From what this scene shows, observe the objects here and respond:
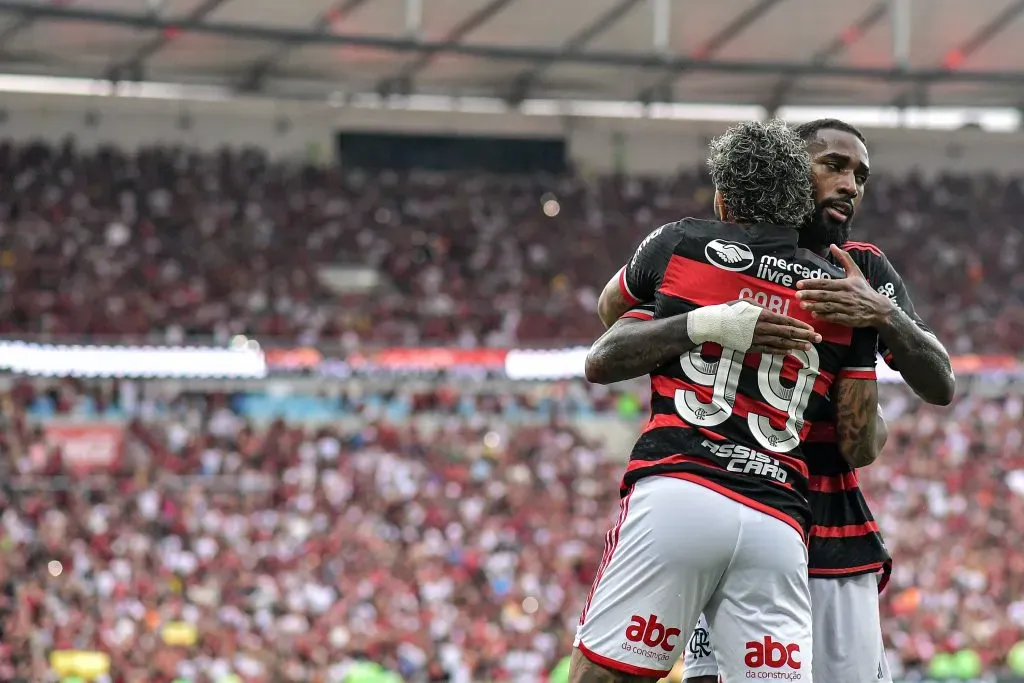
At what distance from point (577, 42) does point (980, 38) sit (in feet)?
23.1

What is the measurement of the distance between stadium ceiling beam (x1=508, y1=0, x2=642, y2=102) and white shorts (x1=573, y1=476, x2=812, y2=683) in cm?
2026

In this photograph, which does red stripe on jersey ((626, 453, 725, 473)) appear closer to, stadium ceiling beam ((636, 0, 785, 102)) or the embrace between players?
the embrace between players

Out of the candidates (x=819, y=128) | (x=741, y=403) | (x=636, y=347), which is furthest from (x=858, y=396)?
(x=819, y=128)

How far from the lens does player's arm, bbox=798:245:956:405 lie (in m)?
3.42

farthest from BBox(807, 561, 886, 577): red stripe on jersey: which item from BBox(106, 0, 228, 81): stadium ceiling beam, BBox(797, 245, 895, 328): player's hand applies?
BBox(106, 0, 228, 81): stadium ceiling beam

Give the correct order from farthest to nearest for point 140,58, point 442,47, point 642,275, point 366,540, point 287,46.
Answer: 1. point 140,58
2. point 287,46
3. point 442,47
4. point 366,540
5. point 642,275

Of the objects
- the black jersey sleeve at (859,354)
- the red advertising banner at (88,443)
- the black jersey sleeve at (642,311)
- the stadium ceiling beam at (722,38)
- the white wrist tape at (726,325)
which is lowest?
the red advertising banner at (88,443)

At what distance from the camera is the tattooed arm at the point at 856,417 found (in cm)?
358

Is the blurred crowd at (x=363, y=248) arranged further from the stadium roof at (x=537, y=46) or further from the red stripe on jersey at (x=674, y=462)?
the red stripe on jersey at (x=674, y=462)

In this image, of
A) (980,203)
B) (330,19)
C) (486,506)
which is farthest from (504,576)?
(980,203)

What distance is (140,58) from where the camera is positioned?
76.9 feet

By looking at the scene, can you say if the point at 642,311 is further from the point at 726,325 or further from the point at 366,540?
the point at 366,540

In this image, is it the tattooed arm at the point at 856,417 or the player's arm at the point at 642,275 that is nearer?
the player's arm at the point at 642,275

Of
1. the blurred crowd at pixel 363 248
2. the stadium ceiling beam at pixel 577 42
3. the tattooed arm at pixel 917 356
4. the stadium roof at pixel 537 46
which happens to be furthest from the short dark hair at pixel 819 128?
the stadium ceiling beam at pixel 577 42
